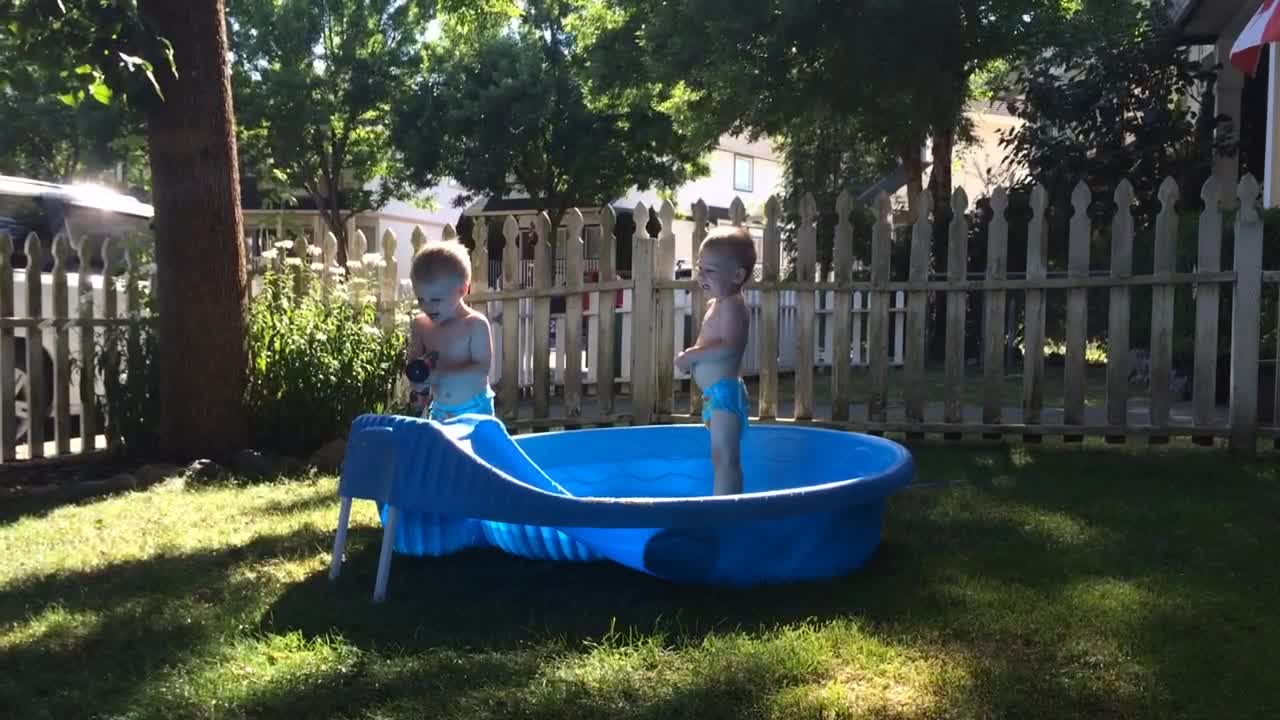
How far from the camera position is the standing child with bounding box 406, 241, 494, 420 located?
439 cm

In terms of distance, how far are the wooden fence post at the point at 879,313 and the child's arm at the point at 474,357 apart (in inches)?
123

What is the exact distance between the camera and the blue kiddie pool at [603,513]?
3.22 meters

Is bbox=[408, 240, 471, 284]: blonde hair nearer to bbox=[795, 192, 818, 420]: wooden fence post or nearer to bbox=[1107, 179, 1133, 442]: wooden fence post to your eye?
bbox=[795, 192, 818, 420]: wooden fence post

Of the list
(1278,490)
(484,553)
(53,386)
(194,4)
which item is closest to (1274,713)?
(484,553)

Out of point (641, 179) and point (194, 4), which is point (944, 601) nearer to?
point (194, 4)

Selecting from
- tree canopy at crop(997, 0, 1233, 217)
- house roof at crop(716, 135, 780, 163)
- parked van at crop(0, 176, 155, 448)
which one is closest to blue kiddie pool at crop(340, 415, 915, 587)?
parked van at crop(0, 176, 155, 448)

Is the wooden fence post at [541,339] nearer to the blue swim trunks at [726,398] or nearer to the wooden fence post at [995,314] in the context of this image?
the wooden fence post at [995,314]

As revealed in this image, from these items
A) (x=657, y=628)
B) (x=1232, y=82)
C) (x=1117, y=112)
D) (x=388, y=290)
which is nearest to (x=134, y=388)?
(x=388, y=290)

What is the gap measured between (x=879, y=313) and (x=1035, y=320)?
931 millimetres

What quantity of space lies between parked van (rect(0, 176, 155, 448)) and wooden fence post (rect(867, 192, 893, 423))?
4.81m

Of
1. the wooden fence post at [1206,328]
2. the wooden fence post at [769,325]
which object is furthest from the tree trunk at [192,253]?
the wooden fence post at [1206,328]

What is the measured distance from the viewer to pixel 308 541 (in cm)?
442

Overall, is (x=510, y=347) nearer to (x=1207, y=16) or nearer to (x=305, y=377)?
(x=305, y=377)

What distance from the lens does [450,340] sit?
449 cm
